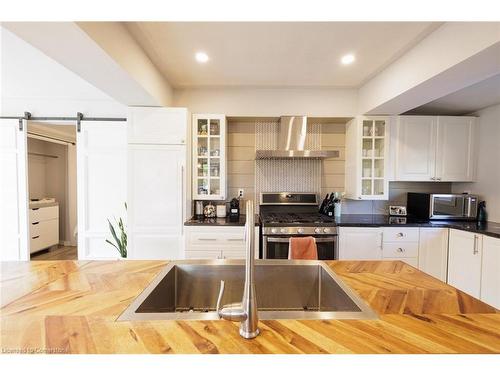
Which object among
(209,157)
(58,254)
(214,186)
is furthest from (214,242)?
(58,254)

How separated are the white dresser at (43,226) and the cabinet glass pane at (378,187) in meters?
5.42

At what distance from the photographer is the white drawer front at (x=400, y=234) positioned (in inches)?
101

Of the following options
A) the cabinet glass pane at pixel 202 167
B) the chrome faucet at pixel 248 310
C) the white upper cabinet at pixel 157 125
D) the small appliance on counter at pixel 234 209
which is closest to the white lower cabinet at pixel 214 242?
the small appliance on counter at pixel 234 209

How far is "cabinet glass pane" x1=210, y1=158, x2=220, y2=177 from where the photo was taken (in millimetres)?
2854

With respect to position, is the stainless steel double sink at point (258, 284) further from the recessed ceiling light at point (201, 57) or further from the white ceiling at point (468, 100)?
the white ceiling at point (468, 100)

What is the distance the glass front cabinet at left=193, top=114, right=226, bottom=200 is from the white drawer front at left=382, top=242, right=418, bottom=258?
6.45 ft

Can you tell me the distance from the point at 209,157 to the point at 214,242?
3.37 feet

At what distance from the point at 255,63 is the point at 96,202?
2.65m

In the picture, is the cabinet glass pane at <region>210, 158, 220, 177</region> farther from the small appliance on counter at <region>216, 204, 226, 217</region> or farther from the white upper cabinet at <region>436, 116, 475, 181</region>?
the white upper cabinet at <region>436, 116, 475, 181</region>

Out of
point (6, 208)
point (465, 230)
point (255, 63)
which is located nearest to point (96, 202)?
point (6, 208)

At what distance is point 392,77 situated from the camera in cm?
222

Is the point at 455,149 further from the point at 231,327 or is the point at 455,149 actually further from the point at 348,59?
the point at 231,327

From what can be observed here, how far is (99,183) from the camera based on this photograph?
304 cm
